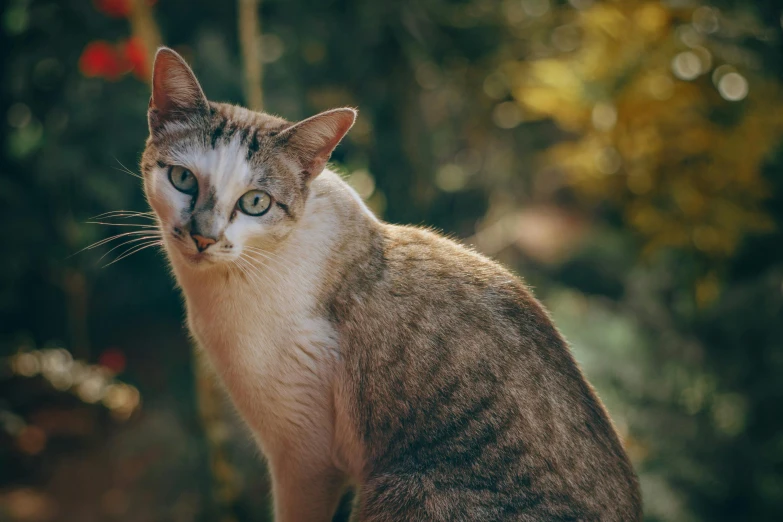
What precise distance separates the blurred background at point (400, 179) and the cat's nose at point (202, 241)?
6.38 feet

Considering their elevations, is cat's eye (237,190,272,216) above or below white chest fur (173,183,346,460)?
above

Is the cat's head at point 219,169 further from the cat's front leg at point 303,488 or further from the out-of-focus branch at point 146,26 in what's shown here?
the out-of-focus branch at point 146,26

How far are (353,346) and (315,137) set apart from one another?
26.0 inches

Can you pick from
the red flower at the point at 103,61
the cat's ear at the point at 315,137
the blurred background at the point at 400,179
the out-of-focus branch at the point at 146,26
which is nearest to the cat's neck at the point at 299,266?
the cat's ear at the point at 315,137

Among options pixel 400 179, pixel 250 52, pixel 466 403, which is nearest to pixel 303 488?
pixel 466 403

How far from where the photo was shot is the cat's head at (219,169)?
6.20ft

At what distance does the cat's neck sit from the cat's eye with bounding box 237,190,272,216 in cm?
14

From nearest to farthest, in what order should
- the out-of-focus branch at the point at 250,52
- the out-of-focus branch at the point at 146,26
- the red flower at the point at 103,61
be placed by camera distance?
the out-of-focus branch at the point at 250,52, the out-of-focus branch at the point at 146,26, the red flower at the point at 103,61

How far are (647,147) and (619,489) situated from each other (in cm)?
353

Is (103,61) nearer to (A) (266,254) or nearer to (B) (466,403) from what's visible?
(A) (266,254)

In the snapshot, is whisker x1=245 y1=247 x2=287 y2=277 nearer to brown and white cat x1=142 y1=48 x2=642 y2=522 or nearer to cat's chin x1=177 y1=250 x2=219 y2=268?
brown and white cat x1=142 y1=48 x2=642 y2=522

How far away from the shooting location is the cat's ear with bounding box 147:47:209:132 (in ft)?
6.34

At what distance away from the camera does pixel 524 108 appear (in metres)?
5.90

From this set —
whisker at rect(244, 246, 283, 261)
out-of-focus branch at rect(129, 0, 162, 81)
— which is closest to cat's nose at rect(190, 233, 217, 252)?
whisker at rect(244, 246, 283, 261)
